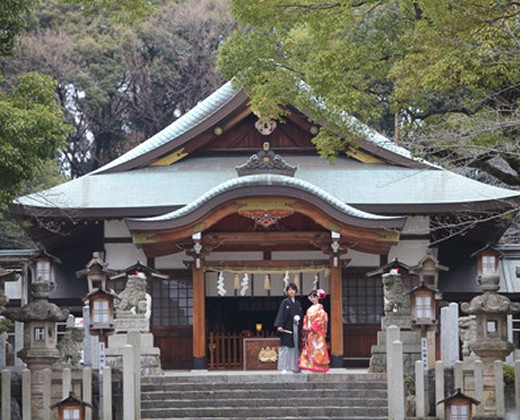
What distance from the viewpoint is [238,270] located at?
2186 centimetres

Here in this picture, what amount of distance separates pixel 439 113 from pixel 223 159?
5.54 meters

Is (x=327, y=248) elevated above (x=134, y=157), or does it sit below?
below

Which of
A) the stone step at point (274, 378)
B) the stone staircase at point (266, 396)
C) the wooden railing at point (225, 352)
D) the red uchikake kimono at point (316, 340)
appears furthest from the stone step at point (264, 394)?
the wooden railing at point (225, 352)

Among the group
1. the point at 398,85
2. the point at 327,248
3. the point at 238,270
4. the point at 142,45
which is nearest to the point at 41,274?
the point at 238,270

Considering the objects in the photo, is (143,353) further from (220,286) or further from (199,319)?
(220,286)

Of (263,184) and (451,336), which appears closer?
(451,336)

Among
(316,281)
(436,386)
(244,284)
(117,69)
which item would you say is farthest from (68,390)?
(117,69)

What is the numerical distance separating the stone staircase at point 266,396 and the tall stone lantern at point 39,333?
1.59 m

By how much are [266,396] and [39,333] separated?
3.33 meters

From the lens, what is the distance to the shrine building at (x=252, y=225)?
20.7 m

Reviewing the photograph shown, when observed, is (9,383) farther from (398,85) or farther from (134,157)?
(134,157)

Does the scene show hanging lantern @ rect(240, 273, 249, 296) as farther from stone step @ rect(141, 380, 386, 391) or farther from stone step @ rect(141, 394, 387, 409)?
stone step @ rect(141, 394, 387, 409)

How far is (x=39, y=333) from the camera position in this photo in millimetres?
15461

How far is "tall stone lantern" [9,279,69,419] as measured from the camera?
50.0ft
